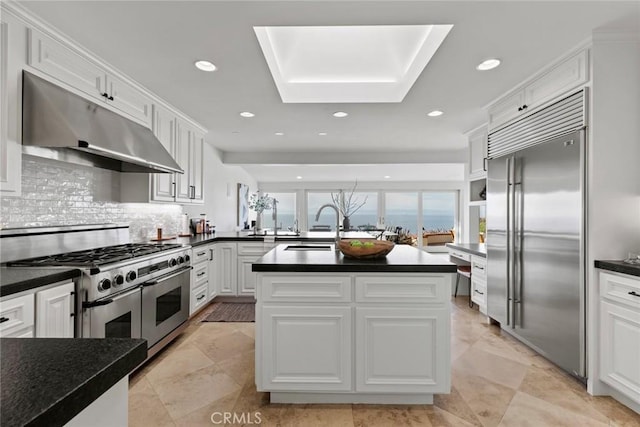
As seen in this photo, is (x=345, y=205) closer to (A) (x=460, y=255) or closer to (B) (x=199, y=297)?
(A) (x=460, y=255)

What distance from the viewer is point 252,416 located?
1.99 metres

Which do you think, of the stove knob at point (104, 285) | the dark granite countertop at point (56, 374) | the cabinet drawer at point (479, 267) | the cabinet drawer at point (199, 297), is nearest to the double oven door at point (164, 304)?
the cabinet drawer at point (199, 297)

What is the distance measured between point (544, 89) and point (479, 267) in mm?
1967

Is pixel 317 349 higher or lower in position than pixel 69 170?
lower

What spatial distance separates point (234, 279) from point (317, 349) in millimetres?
2758

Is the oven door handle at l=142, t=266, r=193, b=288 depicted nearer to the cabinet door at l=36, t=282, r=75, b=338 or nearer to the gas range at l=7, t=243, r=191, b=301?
the gas range at l=7, t=243, r=191, b=301

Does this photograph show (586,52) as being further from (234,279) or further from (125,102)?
(234,279)

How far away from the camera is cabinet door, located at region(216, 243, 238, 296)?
14.8 feet

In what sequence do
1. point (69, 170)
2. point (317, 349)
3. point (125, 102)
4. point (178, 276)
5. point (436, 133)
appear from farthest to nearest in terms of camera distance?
point (436, 133)
point (178, 276)
point (125, 102)
point (69, 170)
point (317, 349)

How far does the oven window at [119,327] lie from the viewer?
2145 mm

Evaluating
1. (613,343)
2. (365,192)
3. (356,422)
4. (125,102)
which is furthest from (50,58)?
(365,192)

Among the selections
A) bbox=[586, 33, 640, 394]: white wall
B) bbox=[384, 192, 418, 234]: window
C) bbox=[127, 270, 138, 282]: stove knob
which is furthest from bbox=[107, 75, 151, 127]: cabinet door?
bbox=[384, 192, 418, 234]: window

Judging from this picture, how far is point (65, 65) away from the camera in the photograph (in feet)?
7.11

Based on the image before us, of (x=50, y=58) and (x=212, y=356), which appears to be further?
(x=212, y=356)
